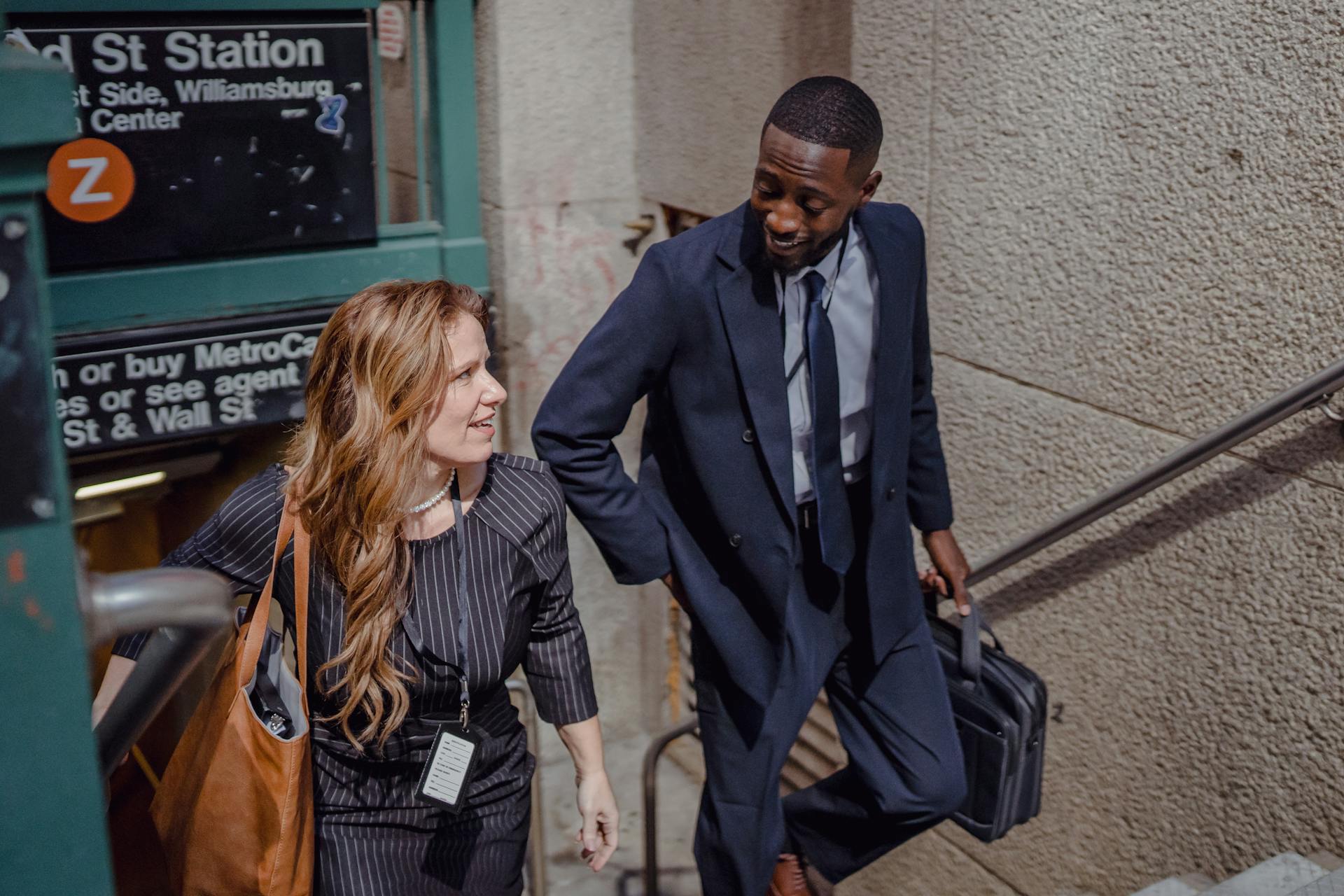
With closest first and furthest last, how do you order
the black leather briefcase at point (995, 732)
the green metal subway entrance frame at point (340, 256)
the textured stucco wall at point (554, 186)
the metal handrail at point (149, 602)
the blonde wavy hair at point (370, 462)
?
the metal handrail at point (149, 602) → the blonde wavy hair at point (370, 462) → the black leather briefcase at point (995, 732) → the green metal subway entrance frame at point (340, 256) → the textured stucco wall at point (554, 186)

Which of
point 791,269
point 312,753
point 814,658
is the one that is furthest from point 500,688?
point 791,269

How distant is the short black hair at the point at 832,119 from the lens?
2768 millimetres

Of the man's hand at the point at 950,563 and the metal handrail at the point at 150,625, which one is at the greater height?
the metal handrail at the point at 150,625

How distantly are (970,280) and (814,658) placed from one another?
1.39 metres

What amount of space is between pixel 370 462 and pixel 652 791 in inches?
80.2

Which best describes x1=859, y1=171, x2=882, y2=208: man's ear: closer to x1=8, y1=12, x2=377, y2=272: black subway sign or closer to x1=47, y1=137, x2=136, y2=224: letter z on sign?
x1=8, y1=12, x2=377, y2=272: black subway sign

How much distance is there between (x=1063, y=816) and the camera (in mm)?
4098

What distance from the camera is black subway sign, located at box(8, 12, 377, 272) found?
4504 millimetres

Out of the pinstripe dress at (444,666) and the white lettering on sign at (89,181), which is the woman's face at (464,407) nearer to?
the pinstripe dress at (444,666)

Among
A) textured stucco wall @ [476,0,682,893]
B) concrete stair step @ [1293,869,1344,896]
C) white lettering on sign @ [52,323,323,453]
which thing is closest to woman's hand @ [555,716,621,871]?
Answer: concrete stair step @ [1293,869,1344,896]

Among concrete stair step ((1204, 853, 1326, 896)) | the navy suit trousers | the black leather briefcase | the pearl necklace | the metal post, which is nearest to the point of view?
the pearl necklace

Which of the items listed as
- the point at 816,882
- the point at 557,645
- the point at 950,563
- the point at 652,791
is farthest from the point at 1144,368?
the point at 652,791

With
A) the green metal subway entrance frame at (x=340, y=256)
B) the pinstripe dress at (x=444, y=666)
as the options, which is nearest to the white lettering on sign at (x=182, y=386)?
the green metal subway entrance frame at (x=340, y=256)

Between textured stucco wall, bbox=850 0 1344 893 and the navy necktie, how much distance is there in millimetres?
968
